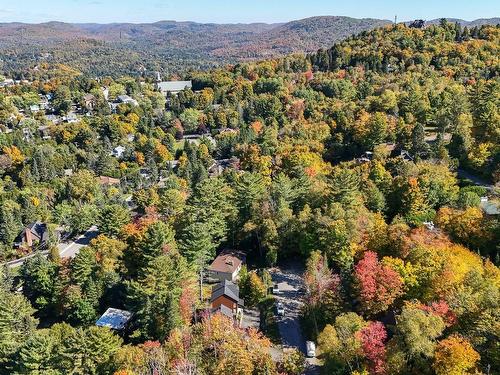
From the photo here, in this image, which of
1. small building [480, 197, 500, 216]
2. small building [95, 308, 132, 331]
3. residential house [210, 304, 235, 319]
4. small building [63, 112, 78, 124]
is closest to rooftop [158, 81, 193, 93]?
small building [63, 112, 78, 124]

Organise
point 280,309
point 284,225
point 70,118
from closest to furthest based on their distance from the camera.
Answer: point 280,309 < point 284,225 < point 70,118

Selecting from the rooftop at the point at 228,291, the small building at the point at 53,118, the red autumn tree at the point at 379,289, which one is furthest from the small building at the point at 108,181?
the red autumn tree at the point at 379,289

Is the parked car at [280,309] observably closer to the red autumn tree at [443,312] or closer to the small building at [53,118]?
the red autumn tree at [443,312]

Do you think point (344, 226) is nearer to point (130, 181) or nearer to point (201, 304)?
point (201, 304)

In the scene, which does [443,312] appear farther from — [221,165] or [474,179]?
[221,165]

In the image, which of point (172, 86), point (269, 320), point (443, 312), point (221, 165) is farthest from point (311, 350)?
point (172, 86)

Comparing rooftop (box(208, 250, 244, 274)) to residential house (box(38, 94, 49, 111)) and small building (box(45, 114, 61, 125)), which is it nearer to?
small building (box(45, 114, 61, 125))

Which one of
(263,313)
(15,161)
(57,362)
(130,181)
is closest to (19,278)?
(57,362)
